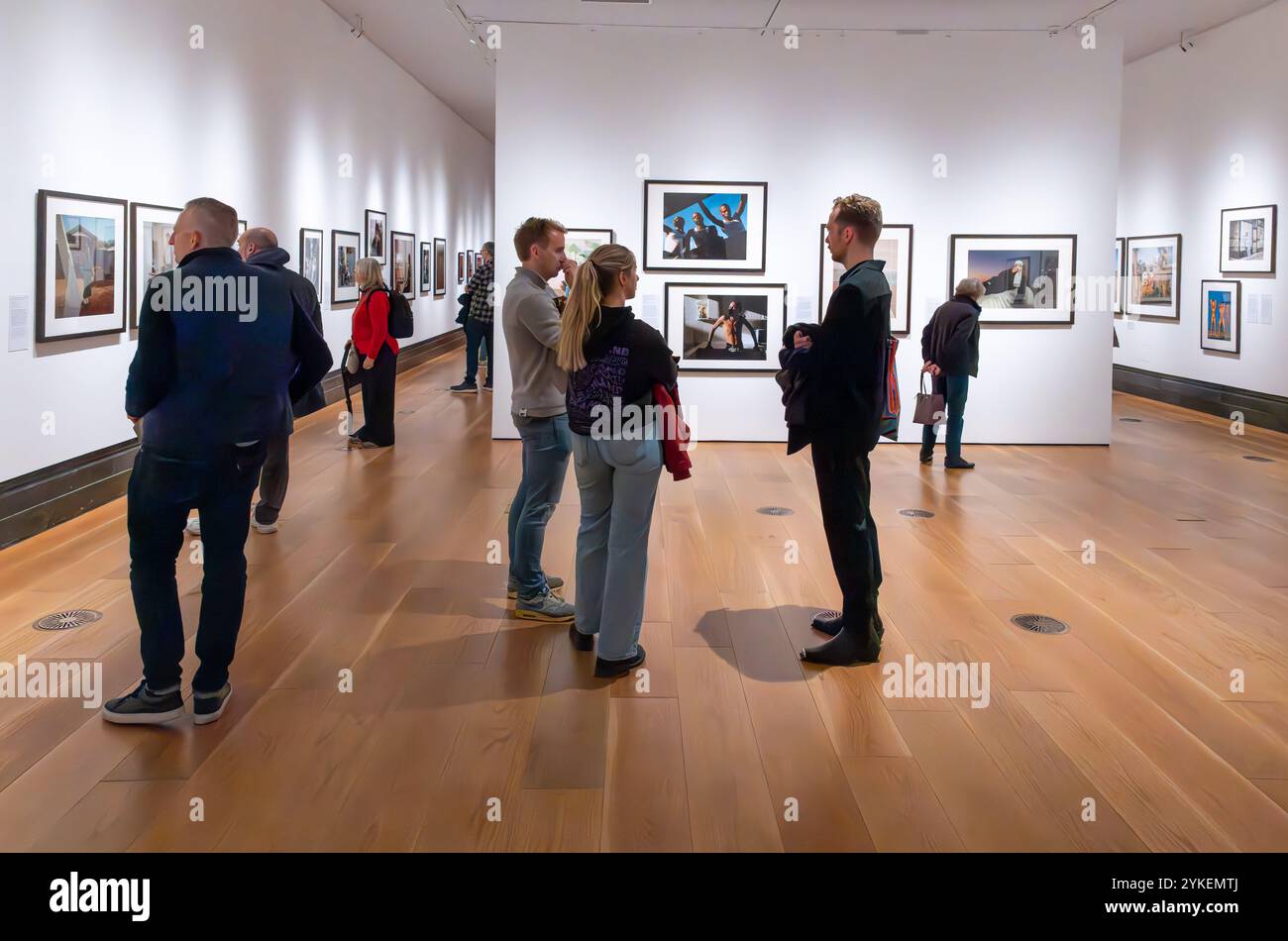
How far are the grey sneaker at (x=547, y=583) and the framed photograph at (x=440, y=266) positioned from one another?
1740 centimetres

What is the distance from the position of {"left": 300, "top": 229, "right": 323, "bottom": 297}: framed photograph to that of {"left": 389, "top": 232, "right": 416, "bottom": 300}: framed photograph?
13.5 ft

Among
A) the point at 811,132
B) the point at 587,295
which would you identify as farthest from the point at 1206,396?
the point at 587,295

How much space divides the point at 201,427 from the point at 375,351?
732 cm

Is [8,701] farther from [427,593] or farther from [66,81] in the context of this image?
[66,81]

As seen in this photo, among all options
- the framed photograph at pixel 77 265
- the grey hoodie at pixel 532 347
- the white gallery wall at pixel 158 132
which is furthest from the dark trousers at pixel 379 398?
the grey hoodie at pixel 532 347

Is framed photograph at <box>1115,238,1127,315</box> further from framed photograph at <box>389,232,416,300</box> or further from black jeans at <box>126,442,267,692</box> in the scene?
black jeans at <box>126,442,267,692</box>

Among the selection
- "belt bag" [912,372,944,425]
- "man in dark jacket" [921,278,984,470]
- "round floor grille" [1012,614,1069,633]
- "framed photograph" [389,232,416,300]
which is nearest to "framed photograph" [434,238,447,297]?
"framed photograph" [389,232,416,300]

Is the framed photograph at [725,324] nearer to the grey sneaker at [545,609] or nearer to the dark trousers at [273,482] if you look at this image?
the dark trousers at [273,482]

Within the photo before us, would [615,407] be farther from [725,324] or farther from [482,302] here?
[482,302]

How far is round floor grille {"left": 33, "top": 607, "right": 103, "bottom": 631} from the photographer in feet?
19.3

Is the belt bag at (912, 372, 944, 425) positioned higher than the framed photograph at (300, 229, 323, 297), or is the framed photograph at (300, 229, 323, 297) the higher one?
the framed photograph at (300, 229, 323, 297)

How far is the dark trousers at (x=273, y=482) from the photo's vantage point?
311 inches

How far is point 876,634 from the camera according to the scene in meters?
5.57

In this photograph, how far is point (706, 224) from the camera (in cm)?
1288
